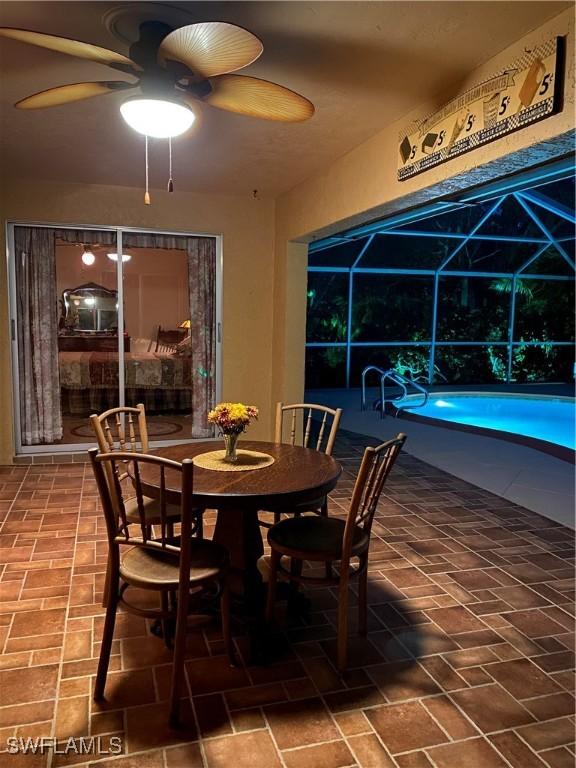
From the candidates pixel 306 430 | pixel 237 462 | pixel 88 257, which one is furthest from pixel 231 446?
pixel 88 257

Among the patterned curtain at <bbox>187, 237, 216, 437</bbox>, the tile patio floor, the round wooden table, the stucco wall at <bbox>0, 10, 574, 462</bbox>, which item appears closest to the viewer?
the tile patio floor

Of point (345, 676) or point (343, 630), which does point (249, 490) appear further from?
point (345, 676)

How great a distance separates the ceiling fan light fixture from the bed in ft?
15.4

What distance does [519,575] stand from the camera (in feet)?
9.98

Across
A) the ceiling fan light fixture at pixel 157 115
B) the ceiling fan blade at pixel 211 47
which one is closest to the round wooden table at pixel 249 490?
the ceiling fan light fixture at pixel 157 115

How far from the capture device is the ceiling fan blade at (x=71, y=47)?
5.80 ft

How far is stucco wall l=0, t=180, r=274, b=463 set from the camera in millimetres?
5109

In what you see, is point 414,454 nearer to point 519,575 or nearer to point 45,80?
point 519,575

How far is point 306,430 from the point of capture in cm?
327

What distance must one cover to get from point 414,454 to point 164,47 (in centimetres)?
460

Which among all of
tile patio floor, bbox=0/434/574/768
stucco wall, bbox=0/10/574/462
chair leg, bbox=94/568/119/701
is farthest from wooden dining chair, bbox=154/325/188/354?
chair leg, bbox=94/568/119/701

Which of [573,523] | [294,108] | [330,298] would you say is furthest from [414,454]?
[330,298]

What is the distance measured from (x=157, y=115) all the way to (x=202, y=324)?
148 inches

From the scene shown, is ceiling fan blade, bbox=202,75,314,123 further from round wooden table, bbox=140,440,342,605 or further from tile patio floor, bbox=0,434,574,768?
tile patio floor, bbox=0,434,574,768
